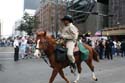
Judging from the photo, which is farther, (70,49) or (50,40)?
(70,49)

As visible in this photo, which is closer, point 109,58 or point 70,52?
point 70,52

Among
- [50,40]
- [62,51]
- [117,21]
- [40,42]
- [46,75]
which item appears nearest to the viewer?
[40,42]

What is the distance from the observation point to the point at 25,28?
106 meters

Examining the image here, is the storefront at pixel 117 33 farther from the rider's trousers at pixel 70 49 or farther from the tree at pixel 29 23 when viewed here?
the rider's trousers at pixel 70 49

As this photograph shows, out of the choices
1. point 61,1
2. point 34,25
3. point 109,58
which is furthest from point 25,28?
point 109,58

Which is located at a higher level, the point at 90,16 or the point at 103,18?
the point at 90,16

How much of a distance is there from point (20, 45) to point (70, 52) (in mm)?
18766

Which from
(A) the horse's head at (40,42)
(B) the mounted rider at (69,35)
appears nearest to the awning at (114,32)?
(B) the mounted rider at (69,35)

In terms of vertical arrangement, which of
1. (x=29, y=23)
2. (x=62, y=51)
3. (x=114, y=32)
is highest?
(x=29, y=23)

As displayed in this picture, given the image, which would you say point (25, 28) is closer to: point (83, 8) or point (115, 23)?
point (83, 8)

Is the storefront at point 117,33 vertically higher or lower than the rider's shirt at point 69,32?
lower

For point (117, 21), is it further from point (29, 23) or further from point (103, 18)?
point (29, 23)

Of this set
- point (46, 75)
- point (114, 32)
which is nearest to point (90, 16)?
point (114, 32)

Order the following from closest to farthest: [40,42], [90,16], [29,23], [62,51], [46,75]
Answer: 1. [40,42]
2. [62,51]
3. [46,75]
4. [90,16]
5. [29,23]
